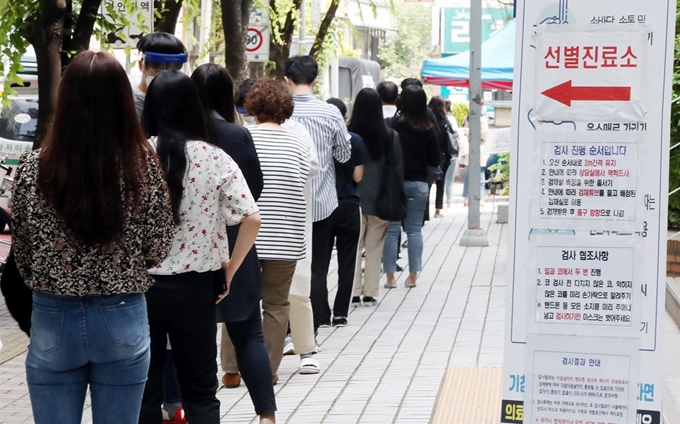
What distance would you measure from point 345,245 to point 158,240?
5.22m

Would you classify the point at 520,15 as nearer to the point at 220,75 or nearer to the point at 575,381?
the point at 575,381

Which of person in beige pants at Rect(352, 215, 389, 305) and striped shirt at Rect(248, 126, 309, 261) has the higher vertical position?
striped shirt at Rect(248, 126, 309, 261)

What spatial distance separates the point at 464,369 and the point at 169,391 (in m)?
2.25

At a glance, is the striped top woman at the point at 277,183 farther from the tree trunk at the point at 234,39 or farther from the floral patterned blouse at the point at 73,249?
the tree trunk at the point at 234,39

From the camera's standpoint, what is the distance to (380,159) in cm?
1016

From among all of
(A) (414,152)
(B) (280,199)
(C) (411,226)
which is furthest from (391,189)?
(B) (280,199)

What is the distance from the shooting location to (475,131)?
15336 millimetres

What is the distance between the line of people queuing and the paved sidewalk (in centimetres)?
34

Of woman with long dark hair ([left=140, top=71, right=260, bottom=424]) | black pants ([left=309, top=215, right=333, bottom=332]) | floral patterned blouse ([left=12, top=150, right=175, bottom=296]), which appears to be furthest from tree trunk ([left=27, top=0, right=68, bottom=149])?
floral patterned blouse ([left=12, top=150, right=175, bottom=296])

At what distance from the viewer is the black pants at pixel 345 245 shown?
29.3 feet

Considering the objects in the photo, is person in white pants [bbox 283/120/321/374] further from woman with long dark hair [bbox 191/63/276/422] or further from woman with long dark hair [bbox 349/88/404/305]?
woman with long dark hair [bbox 349/88/404/305]

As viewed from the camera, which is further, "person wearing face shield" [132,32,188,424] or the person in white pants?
the person in white pants

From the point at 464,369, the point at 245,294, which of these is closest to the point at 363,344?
the point at 464,369

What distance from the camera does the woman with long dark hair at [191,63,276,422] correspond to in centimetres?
549
